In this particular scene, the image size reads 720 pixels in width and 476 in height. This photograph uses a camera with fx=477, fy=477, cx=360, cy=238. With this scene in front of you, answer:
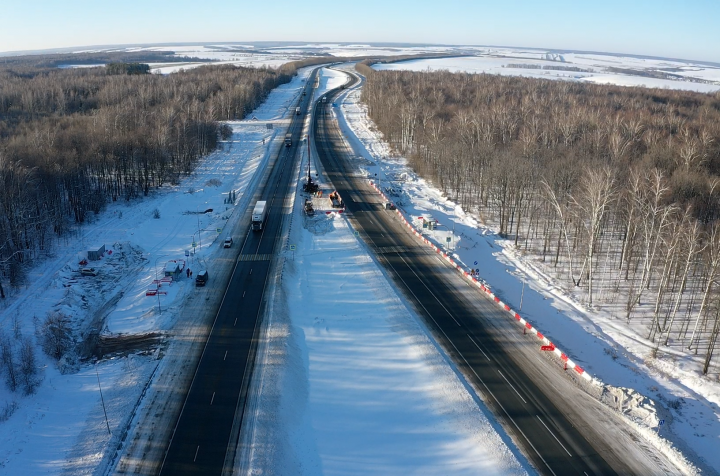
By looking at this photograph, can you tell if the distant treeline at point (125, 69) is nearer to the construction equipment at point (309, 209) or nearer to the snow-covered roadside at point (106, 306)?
the snow-covered roadside at point (106, 306)

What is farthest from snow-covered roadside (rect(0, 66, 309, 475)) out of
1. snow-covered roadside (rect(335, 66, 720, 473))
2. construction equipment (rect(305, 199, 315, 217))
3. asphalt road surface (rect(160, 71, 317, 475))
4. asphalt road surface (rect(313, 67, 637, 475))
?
snow-covered roadside (rect(335, 66, 720, 473))

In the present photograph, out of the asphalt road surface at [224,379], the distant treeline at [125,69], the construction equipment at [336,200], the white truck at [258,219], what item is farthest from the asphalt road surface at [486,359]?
the distant treeline at [125,69]

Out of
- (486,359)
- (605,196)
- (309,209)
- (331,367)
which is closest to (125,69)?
(309,209)

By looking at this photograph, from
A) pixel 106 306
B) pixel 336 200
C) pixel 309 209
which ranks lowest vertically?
pixel 106 306

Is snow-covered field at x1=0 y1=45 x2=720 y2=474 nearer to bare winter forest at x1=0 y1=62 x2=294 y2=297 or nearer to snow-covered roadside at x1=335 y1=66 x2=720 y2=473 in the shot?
snow-covered roadside at x1=335 y1=66 x2=720 y2=473

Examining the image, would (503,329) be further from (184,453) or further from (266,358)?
(184,453)

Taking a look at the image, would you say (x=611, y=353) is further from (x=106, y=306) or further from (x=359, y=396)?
(x=106, y=306)
